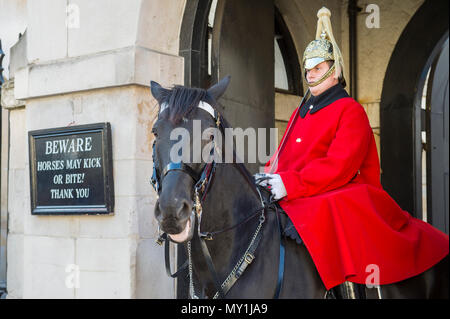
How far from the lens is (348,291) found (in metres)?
3.53

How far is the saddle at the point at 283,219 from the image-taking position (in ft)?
11.3

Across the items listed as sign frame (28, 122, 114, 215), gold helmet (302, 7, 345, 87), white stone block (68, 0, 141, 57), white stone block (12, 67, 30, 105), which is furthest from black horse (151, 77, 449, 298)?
white stone block (12, 67, 30, 105)

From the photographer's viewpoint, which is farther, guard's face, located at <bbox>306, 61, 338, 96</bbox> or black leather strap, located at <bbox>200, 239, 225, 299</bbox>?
guard's face, located at <bbox>306, 61, 338, 96</bbox>

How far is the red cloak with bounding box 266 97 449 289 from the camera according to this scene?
136 inches

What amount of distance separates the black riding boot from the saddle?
39 centimetres

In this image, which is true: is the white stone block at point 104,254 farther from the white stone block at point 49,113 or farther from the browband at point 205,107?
the browband at point 205,107

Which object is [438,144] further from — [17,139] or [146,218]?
[17,139]

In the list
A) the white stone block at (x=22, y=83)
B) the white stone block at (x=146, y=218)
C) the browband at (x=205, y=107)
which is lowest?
the white stone block at (x=146, y=218)

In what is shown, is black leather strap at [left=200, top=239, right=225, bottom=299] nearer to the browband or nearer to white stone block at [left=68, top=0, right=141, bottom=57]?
the browband

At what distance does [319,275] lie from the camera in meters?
3.46

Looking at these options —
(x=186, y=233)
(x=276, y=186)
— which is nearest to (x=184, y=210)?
(x=186, y=233)

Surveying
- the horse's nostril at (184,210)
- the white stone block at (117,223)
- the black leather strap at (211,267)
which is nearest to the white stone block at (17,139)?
the white stone block at (117,223)

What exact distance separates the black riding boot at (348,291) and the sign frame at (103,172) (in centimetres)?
248
